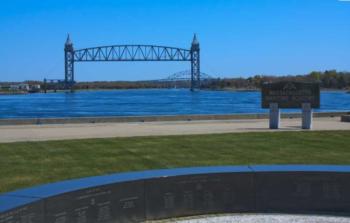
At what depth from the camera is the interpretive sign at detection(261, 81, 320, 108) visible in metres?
21.9

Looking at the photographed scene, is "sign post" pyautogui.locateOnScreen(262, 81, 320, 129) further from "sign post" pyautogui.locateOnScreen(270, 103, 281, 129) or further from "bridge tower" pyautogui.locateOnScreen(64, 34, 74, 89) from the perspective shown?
"bridge tower" pyautogui.locateOnScreen(64, 34, 74, 89)

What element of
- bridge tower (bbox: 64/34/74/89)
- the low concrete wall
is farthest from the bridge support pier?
the low concrete wall

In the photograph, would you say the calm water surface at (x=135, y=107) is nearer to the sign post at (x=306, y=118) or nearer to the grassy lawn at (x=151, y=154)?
the sign post at (x=306, y=118)

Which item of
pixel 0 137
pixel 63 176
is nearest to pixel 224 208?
pixel 63 176

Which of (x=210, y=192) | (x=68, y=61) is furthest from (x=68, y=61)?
(x=210, y=192)

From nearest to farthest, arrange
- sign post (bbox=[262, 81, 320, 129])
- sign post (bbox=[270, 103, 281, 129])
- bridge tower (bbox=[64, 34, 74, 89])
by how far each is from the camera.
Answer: sign post (bbox=[270, 103, 281, 129]) < sign post (bbox=[262, 81, 320, 129]) < bridge tower (bbox=[64, 34, 74, 89])

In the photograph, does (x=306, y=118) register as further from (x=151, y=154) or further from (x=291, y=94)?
(x=151, y=154)

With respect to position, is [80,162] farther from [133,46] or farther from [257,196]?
[133,46]

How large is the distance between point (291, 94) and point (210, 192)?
1534 cm

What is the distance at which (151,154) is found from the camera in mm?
12680

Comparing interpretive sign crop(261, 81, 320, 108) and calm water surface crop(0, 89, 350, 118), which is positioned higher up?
interpretive sign crop(261, 81, 320, 108)

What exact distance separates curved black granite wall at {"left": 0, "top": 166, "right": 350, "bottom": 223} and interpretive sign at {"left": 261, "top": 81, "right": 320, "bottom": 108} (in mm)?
14681

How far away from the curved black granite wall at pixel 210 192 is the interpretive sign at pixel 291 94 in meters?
14.7

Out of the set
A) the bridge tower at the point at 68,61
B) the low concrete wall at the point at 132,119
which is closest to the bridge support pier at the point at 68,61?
the bridge tower at the point at 68,61
